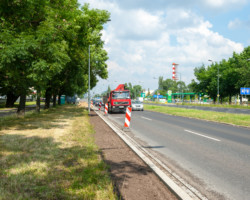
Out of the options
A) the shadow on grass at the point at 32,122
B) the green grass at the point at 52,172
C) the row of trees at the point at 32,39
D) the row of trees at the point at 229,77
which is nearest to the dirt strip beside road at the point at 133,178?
the green grass at the point at 52,172

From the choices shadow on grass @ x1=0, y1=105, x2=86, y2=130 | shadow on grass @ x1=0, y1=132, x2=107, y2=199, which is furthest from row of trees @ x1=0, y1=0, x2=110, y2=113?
shadow on grass @ x1=0, y1=132, x2=107, y2=199

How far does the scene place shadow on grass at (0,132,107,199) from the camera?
11.8 feet

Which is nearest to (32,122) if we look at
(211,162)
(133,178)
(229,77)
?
(133,178)

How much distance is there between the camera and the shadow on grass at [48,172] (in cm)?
360

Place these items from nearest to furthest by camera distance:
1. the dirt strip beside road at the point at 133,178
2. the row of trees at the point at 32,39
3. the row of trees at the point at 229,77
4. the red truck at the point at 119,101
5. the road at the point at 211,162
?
the dirt strip beside road at the point at 133,178
the road at the point at 211,162
the row of trees at the point at 32,39
the red truck at the point at 119,101
the row of trees at the point at 229,77

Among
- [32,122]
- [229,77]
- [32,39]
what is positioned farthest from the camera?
[229,77]

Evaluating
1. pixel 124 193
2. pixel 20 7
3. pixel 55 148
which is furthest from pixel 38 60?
pixel 124 193

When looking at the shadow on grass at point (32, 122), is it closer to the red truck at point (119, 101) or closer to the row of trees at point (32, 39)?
the row of trees at point (32, 39)

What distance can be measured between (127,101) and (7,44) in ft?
56.4

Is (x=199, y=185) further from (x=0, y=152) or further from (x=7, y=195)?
(x=0, y=152)

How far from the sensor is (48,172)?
455cm

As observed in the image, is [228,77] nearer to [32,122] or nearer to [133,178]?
[32,122]

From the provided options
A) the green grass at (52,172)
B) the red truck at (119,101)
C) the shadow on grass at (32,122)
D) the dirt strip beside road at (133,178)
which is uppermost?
the red truck at (119,101)

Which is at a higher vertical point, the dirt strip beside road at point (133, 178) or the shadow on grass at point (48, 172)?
the shadow on grass at point (48, 172)
